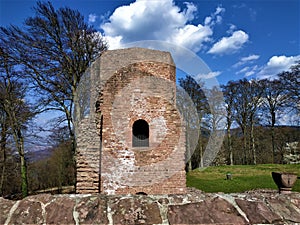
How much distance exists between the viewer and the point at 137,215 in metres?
1.62

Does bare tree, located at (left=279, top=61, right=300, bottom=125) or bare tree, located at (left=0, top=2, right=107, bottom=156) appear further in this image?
bare tree, located at (left=279, top=61, right=300, bottom=125)

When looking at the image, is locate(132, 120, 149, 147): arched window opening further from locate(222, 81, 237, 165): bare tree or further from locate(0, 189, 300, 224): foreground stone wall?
locate(222, 81, 237, 165): bare tree

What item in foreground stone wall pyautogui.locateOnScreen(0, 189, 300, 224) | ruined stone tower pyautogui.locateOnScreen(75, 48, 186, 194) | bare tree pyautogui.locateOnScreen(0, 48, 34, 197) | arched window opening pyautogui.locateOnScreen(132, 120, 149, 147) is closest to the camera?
foreground stone wall pyautogui.locateOnScreen(0, 189, 300, 224)

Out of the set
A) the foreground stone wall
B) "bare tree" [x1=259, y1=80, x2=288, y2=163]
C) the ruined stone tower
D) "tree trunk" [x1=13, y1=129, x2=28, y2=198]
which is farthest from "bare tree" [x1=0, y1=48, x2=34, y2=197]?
"bare tree" [x1=259, y1=80, x2=288, y2=163]

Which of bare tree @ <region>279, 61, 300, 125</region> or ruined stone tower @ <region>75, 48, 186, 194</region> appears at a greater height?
bare tree @ <region>279, 61, 300, 125</region>

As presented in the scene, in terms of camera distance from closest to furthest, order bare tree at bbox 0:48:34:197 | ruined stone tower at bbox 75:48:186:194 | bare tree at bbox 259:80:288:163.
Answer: ruined stone tower at bbox 75:48:186:194
bare tree at bbox 0:48:34:197
bare tree at bbox 259:80:288:163

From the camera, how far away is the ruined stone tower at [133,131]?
26.7 ft

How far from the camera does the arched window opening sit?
28.9 feet

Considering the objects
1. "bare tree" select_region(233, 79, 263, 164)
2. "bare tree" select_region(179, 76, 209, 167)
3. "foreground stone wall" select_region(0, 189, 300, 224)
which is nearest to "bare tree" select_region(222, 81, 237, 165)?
"bare tree" select_region(233, 79, 263, 164)

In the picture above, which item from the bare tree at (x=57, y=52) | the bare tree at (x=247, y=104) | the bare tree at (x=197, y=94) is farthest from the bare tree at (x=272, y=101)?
the bare tree at (x=57, y=52)

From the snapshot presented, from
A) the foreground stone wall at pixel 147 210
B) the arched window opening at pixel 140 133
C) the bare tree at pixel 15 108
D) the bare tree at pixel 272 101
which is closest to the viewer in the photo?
the foreground stone wall at pixel 147 210

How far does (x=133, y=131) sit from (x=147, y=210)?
733 cm

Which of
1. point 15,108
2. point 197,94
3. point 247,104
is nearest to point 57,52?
point 15,108

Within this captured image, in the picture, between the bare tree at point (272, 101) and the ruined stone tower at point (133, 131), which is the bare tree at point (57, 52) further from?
the bare tree at point (272, 101)
